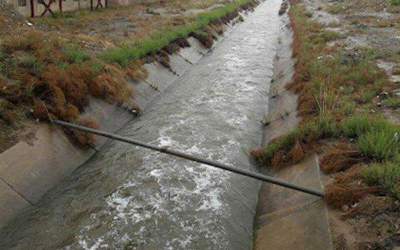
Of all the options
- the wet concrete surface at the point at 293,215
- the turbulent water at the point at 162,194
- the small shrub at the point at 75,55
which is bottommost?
the turbulent water at the point at 162,194

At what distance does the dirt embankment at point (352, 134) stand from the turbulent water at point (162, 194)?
1.34 m

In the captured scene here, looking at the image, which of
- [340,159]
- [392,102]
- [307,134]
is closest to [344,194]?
[340,159]

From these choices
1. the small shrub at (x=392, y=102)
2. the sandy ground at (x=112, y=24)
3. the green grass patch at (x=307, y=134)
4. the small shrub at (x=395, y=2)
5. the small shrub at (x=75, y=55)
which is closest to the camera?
the green grass patch at (x=307, y=134)

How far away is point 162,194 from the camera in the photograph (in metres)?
9.68

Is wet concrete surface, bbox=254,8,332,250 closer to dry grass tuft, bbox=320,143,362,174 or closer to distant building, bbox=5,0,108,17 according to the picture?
dry grass tuft, bbox=320,143,362,174

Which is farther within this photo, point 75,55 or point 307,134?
point 75,55

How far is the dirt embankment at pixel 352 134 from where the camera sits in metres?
7.19

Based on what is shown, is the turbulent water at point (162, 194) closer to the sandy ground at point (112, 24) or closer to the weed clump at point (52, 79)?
the weed clump at point (52, 79)

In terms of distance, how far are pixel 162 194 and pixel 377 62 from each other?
36.7 ft

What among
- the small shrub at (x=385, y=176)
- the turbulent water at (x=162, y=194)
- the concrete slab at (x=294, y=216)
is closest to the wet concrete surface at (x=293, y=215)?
the concrete slab at (x=294, y=216)

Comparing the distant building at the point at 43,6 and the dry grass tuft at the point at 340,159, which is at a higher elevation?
the distant building at the point at 43,6

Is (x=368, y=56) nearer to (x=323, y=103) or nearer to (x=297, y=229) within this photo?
(x=323, y=103)

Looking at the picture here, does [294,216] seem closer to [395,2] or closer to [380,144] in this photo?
[380,144]

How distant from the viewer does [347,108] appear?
11688 mm
